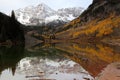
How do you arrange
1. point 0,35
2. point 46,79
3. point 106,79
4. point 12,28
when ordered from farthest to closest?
point 12,28
point 0,35
point 46,79
point 106,79

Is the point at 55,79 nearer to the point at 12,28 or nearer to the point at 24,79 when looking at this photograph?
the point at 24,79

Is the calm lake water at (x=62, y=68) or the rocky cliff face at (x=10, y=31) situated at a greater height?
the rocky cliff face at (x=10, y=31)

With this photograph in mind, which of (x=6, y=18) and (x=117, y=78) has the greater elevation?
(x=6, y=18)

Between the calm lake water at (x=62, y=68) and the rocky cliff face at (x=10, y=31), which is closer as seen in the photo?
the calm lake water at (x=62, y=68)

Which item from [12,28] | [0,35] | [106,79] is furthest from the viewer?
[12,28]

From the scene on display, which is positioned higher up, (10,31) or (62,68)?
(10,31)

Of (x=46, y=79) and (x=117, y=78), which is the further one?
(x=46, y=79)

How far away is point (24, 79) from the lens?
4753 cm

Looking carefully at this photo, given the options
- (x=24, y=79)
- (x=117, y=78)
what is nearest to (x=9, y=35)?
(x=24, y=79)

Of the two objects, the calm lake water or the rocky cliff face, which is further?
the rocky cliff face

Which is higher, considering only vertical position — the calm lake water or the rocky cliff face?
the rocky cliff face

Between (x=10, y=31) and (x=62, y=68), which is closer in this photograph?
(x=62, y=68)

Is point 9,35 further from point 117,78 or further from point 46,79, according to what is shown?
point 117,78

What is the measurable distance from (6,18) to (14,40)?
14.8m
